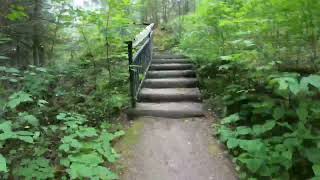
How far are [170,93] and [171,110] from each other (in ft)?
2.53

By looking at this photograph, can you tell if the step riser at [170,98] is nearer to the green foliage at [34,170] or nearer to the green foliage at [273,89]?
the green foliage at [273,89]

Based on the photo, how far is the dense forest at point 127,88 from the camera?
A: 3.54 metres

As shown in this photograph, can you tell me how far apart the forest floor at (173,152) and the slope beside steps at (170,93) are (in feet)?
0.61

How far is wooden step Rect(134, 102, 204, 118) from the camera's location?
5.96 metres

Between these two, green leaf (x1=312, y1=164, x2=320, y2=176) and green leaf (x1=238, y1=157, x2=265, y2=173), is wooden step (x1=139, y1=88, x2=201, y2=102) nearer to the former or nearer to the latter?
green leaf (x1=238, y1=157, x2=265, y2=173)

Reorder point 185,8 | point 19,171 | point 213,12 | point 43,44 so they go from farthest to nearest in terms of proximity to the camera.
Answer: point 185,8
point 43,44
point 213,12
point 19,171

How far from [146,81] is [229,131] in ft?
10.5

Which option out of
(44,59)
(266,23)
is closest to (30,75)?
(266,23)

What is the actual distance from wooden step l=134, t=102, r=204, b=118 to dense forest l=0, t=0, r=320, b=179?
1.05ft

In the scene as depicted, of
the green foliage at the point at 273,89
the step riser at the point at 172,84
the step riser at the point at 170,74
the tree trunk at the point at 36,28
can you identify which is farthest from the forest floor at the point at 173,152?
the tree trunk at the point at 36,28

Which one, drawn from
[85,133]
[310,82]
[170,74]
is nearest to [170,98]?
[170,74]

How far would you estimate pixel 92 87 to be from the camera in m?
6.73

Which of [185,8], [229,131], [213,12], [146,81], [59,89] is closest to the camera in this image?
[229,131]

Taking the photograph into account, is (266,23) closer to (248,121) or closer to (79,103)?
(248,121)
